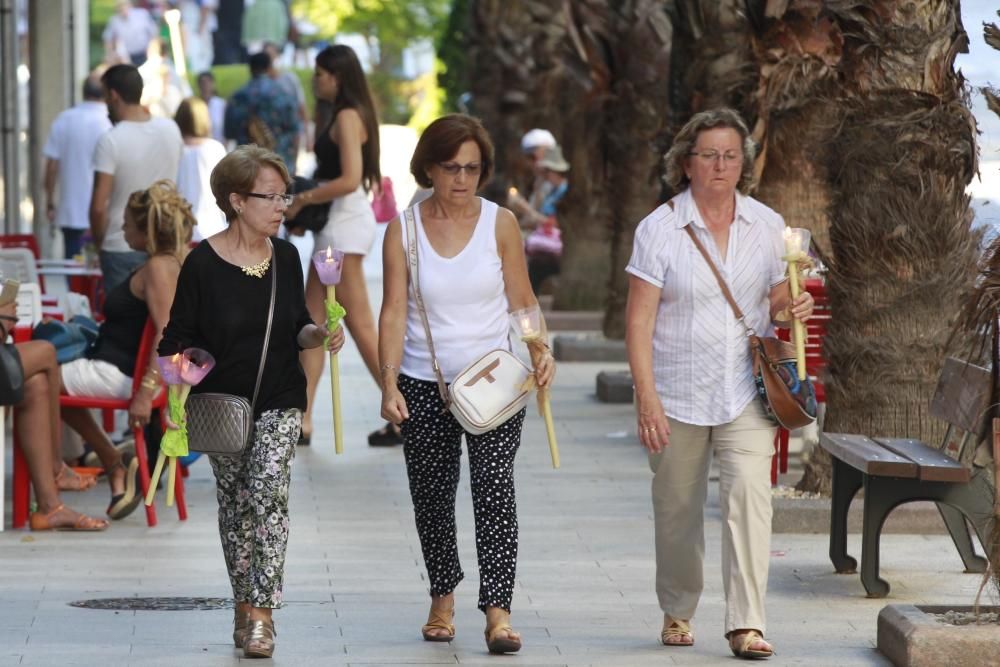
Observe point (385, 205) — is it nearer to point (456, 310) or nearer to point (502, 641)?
point (456, 310)

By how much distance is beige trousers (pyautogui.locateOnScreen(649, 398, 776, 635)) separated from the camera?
6.43 m

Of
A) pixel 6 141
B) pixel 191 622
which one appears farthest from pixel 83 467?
pixel 6 141

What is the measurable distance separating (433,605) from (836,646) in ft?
4.36

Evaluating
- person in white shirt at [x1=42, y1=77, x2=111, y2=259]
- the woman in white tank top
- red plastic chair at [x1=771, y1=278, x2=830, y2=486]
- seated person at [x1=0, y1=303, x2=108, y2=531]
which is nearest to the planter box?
the woman in white tank top

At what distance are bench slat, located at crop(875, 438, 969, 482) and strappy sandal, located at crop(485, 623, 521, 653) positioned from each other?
1762 mm

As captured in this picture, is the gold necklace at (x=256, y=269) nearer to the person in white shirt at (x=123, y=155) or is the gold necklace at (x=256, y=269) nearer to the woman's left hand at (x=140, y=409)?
the woman's left hand at (x=140, y=409)

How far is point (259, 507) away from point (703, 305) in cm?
154

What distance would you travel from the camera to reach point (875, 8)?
354 inches

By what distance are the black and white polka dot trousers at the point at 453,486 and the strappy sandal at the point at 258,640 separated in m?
0.60

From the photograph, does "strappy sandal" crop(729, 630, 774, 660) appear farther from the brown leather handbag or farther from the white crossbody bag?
the white crossbody bag

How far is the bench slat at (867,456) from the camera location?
7398mm

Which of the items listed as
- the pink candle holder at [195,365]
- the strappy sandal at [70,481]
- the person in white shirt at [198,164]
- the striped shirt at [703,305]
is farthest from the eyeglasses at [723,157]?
the person in white shirt at [198,164]

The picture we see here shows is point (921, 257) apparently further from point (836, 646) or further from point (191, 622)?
point (191, 622)

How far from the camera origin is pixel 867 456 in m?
7.57
